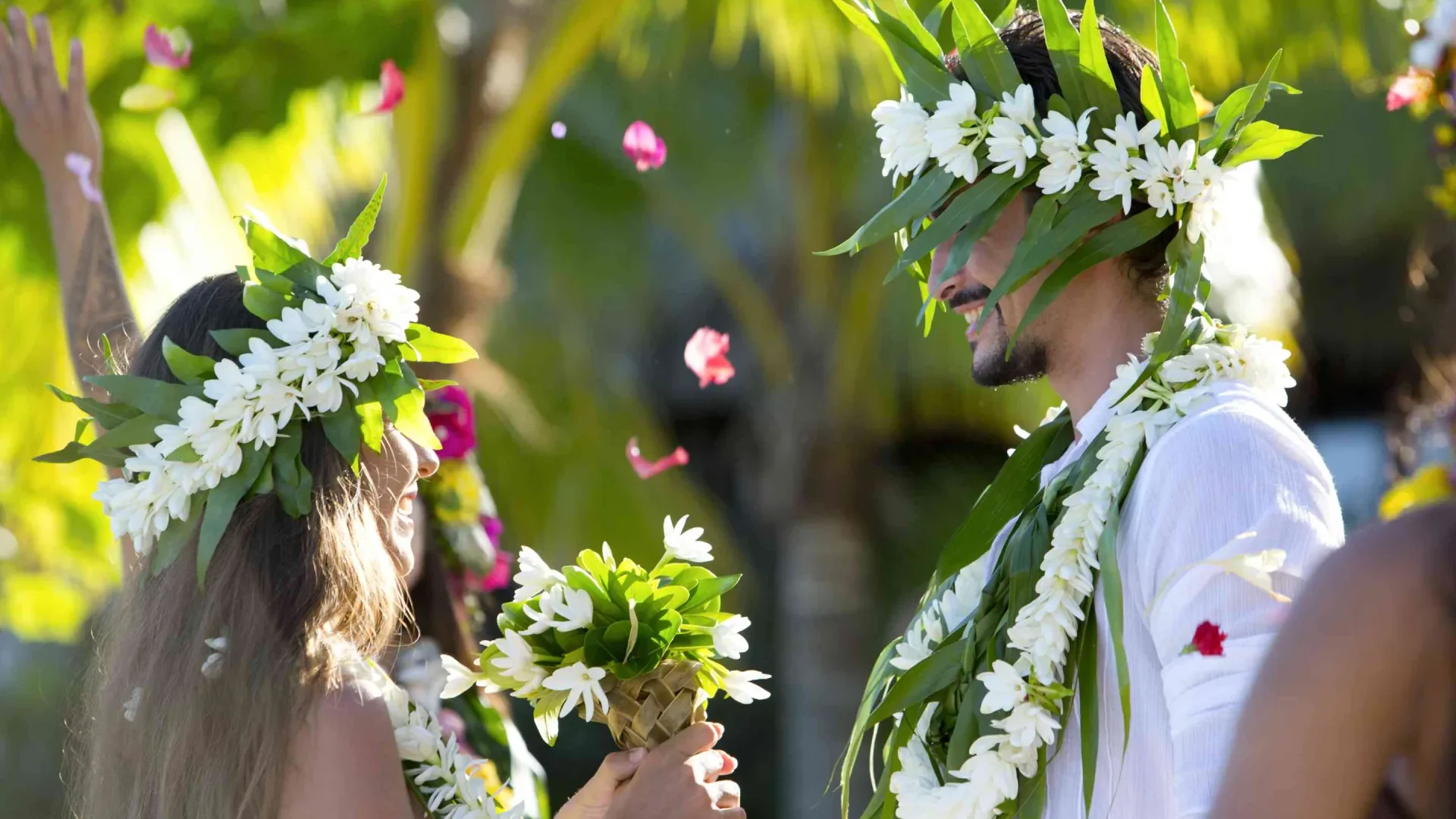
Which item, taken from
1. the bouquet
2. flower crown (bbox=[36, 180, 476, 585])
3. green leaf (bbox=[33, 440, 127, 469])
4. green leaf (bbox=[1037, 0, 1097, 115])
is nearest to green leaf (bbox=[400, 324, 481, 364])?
flower crown (bbox=[36, 180, 476, 585])

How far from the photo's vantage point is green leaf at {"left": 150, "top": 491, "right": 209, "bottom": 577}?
2088 millimetres

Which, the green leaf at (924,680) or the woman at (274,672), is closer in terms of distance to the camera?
the woman at (274,672)

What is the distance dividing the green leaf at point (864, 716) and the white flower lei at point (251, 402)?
3.10ft

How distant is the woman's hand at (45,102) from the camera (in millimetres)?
2951

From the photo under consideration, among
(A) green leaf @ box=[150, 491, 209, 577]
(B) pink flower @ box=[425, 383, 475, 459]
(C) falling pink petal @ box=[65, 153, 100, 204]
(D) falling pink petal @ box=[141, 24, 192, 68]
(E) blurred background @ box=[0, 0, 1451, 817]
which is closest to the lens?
(A) green leaf @ box=[150, 491, 209, 577]

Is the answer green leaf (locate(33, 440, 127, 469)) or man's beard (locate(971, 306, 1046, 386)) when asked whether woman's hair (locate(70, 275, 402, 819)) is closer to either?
green leaf (locate(33, 440, 127, 469))

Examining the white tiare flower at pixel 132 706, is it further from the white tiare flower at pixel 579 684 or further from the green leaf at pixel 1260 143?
the green leaf at pixel 1260 143

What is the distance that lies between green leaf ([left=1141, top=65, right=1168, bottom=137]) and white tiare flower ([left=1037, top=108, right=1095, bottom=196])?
114mm

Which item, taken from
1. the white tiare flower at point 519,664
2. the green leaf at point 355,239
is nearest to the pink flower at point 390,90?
the green leaf at point 355,239

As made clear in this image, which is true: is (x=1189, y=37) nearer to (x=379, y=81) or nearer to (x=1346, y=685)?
(x=379, y=81)

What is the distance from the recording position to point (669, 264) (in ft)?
37.1

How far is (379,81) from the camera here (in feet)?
18.6

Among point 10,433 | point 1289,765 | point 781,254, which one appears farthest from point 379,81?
point 1289,765

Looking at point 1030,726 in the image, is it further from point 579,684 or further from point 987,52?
point 987,52
